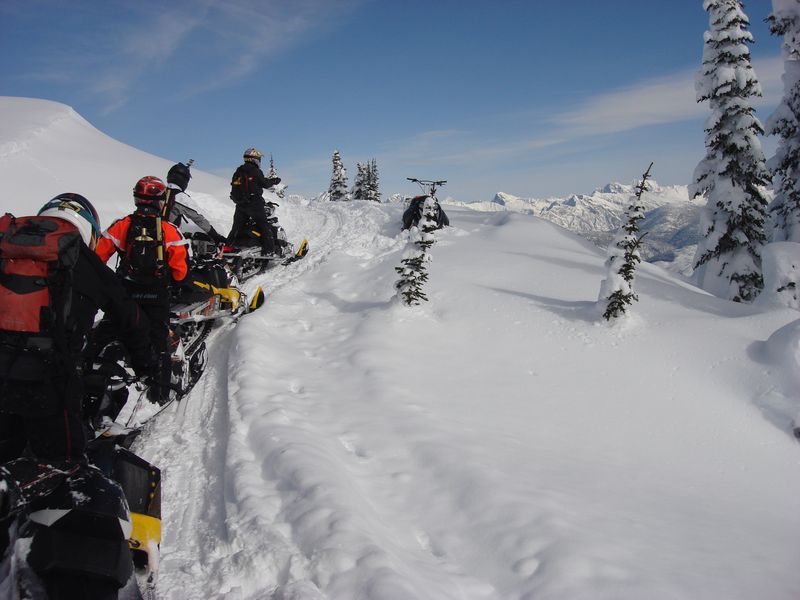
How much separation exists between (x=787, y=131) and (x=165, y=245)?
16.0 metres

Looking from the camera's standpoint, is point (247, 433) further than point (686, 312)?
No

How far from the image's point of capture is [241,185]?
35.0 feet

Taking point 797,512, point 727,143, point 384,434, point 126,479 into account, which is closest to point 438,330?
point 384,434

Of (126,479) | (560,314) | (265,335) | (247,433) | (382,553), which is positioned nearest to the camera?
(126,479)

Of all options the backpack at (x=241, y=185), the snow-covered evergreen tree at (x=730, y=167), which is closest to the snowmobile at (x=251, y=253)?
the backpack at (x=241, y=185)

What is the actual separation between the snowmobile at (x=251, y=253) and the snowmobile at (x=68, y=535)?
785 cm

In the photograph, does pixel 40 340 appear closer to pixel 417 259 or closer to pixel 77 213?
pixel 77 213

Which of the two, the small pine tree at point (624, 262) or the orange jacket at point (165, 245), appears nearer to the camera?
the orange jacket at point (165, 245)

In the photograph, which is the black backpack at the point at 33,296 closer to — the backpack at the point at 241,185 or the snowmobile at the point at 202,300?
the snowmobile at the point at 202,300

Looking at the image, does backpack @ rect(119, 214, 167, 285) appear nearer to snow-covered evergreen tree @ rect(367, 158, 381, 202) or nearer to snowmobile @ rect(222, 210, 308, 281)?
snowmobile @ rect(222, 210, 308, 281)

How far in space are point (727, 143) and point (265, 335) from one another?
15251mm

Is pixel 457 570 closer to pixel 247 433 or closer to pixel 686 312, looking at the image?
pixel 247 433

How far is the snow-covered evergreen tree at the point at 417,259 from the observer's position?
886cm

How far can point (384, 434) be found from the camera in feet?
16.6
